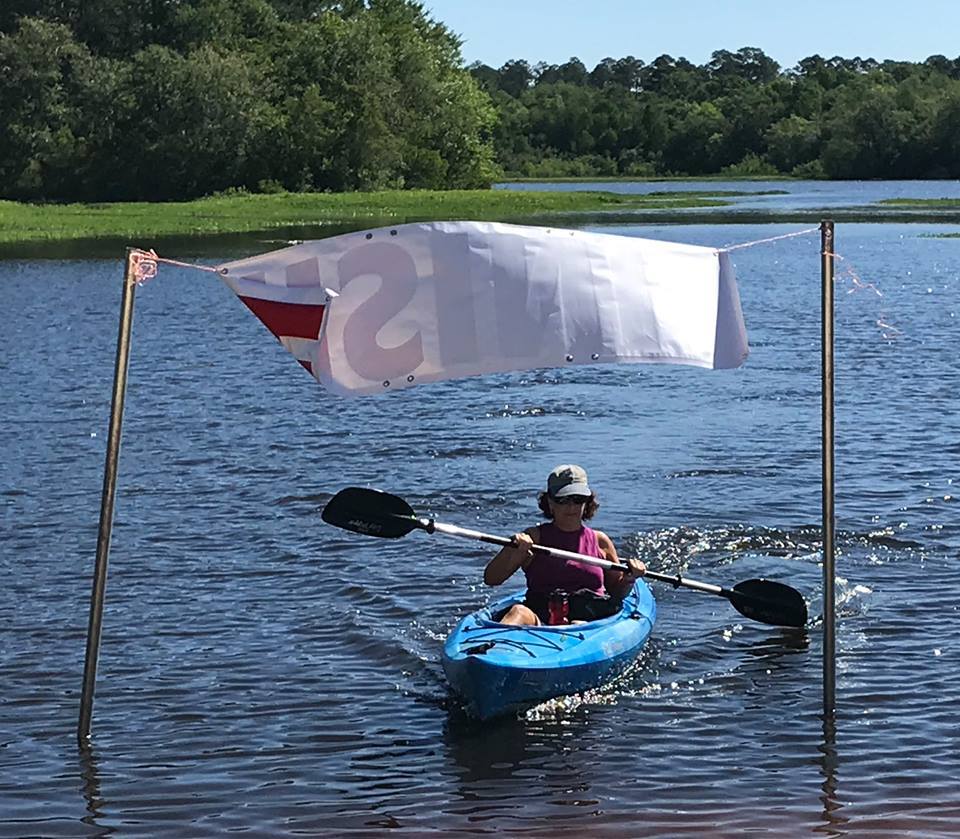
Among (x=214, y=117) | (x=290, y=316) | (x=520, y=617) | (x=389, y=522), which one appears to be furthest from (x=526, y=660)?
(x=214, y=117)

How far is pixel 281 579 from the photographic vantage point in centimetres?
1429

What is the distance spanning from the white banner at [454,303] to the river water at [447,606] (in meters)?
2.28

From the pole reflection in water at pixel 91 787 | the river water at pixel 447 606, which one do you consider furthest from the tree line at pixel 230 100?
the pole reflection in water at pixel 91 787

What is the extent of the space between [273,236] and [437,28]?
153 ft

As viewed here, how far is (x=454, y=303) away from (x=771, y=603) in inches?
127

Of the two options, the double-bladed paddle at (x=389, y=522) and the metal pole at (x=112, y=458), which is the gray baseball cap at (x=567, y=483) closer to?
the double-bladed paddle at (x=389, y=522)

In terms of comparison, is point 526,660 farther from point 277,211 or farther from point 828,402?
point 277,211

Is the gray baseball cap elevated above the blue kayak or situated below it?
above

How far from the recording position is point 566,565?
36.7 ft

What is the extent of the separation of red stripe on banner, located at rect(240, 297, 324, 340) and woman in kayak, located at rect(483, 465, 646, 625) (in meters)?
2.19

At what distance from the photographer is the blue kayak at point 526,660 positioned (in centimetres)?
1013

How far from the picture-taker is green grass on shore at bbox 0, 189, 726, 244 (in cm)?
6159

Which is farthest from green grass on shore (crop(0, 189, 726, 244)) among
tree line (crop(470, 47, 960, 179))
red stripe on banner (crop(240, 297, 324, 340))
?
red stripe on banner (crop(240, 297, 324, 340))

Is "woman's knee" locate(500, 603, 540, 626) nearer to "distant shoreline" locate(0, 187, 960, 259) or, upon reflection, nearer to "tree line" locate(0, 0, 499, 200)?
"distant shoreline" locate(0, 187, 960, 259)
